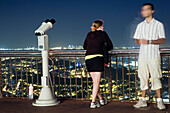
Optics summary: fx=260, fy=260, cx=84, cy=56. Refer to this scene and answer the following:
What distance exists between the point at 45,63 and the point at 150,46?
199 centimetres

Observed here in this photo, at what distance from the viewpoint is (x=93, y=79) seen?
14.5 ft

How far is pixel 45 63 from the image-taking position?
4.89m

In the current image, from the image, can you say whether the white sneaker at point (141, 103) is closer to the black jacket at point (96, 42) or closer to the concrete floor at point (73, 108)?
the concrete floor at point (73, 108)

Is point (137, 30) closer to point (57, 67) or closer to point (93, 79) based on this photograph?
point (93, 79)

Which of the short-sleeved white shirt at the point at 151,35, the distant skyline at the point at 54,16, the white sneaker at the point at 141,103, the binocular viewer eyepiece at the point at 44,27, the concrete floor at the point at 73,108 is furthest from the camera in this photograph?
the distant skyline at the point at 54,16

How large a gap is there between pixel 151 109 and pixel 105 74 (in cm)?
113

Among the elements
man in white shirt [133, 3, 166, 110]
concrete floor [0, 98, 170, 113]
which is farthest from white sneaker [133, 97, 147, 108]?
man in white shirt [133, 3, 166, 110]

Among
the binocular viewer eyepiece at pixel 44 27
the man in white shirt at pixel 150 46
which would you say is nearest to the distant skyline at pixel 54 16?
the man in white shirt at pixel 150 46

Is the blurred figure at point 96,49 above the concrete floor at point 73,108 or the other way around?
above

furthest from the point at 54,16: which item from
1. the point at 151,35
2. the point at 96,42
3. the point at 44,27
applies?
the point at 151,35

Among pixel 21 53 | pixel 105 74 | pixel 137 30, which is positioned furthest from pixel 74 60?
pixel 137 30

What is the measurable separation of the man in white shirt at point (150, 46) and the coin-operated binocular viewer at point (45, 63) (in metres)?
1.68

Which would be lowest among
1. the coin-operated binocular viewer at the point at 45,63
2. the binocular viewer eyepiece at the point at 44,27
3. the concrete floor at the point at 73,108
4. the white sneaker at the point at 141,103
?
the concrete floor at the point at 73,108

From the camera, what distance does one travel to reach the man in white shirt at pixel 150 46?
3991 mm
